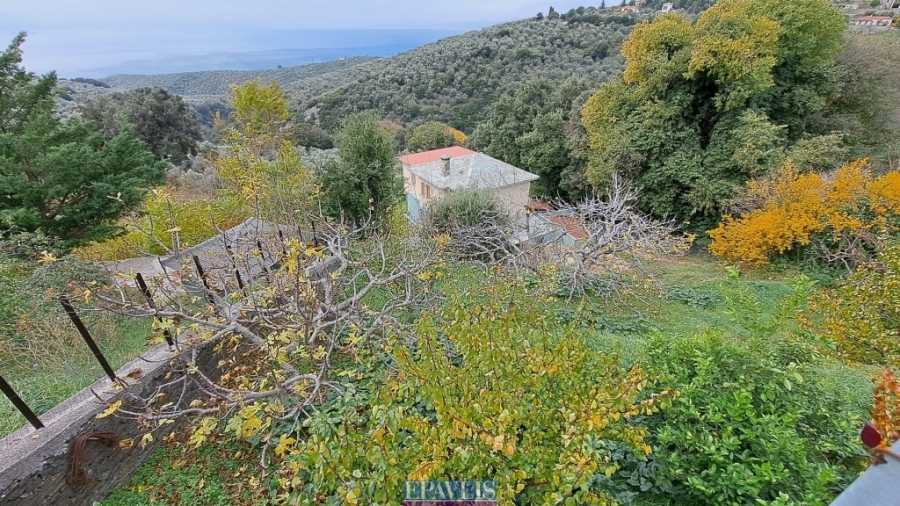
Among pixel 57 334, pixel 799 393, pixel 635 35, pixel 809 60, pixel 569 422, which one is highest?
pixel 635 35

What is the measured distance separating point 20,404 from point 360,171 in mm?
6881

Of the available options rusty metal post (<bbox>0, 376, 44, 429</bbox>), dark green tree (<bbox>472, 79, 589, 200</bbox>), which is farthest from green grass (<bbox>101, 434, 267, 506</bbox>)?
dark green tree (<bbox>472, 79, 589, 200</bbox>)

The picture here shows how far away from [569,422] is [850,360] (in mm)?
5171

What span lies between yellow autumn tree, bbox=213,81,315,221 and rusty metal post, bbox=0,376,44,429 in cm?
293

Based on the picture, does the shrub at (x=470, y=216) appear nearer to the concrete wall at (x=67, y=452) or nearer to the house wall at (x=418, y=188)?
the house wall at (x=418, y=188)

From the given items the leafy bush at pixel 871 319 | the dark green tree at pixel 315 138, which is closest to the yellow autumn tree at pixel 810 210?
the leafy bush at pixel 871 319

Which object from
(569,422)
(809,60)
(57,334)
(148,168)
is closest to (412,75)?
(809,60)

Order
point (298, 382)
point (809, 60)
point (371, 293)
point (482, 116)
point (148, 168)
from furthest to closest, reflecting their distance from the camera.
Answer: point (482, 116) < point (809, 60) < point (148, 168) < point (371, 293) < point (298, 382)

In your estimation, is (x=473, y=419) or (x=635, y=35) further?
(x=635, y=35)

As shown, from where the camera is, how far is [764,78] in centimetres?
1152

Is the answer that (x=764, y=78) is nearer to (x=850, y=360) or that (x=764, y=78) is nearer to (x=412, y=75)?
(x=850, y=360)

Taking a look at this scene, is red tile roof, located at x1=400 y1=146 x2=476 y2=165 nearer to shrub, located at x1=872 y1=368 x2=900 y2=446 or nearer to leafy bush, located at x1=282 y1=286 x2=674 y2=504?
leafy bush, located at x1=282 y1=286 x2=674 y2=504

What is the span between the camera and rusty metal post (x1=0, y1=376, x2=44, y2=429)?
2727 mm
